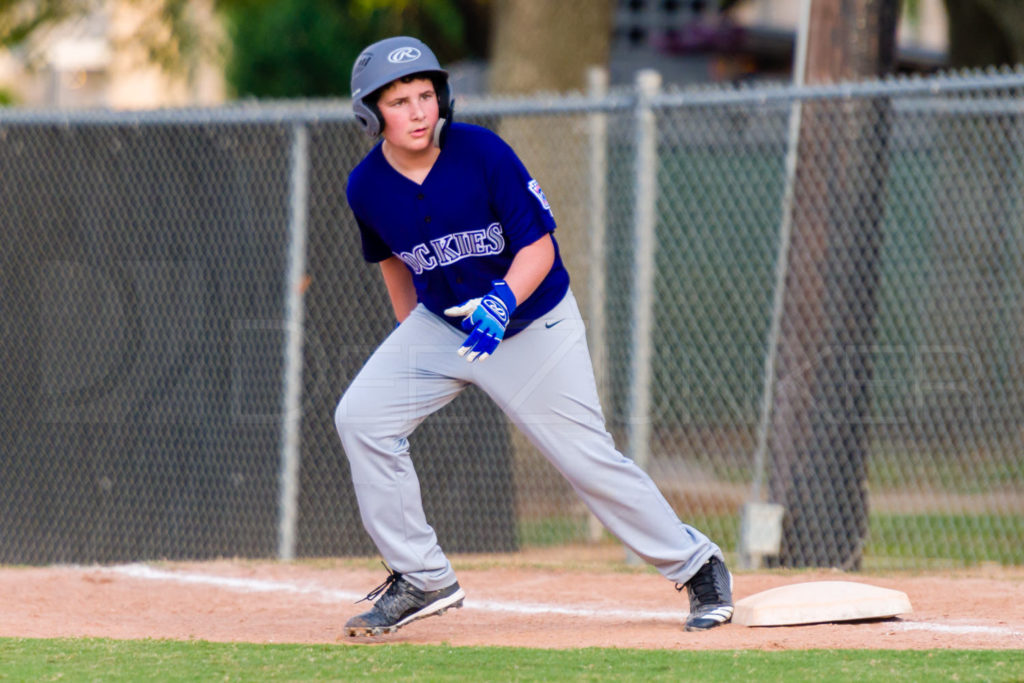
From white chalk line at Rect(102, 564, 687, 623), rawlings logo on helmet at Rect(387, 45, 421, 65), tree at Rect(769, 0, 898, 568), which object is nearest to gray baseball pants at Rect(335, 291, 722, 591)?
white chalk line at Rect(102, 564, 687, 623)

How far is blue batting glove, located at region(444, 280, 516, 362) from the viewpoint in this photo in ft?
13.9

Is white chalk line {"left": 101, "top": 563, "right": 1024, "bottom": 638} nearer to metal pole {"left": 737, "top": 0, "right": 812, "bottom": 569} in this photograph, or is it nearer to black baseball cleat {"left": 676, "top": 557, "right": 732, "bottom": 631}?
black baseball cleat {"left": 676, "top": 557, "right": 732, "bottom": 631}

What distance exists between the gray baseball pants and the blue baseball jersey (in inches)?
4.9

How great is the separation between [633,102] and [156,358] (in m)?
2.97

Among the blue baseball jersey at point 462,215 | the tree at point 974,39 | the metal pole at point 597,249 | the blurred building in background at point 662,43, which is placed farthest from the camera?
the blurred building in background at point 662,43

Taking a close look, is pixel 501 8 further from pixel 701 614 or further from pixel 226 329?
pixel 701 614

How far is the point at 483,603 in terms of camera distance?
222 inches

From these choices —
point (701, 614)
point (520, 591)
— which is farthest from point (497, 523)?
point (701, 614)

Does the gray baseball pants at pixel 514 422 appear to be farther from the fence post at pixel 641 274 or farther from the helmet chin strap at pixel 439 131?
the fence post at pixel 641 274

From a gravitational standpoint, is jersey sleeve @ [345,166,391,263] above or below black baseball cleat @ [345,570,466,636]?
above

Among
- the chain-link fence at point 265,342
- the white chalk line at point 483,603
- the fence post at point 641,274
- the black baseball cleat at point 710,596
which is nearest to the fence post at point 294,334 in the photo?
the chain-link fence at point 265,342

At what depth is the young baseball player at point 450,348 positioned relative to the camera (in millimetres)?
4473

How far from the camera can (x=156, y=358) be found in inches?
292

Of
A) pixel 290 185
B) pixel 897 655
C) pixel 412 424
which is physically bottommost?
pixel 897 655
